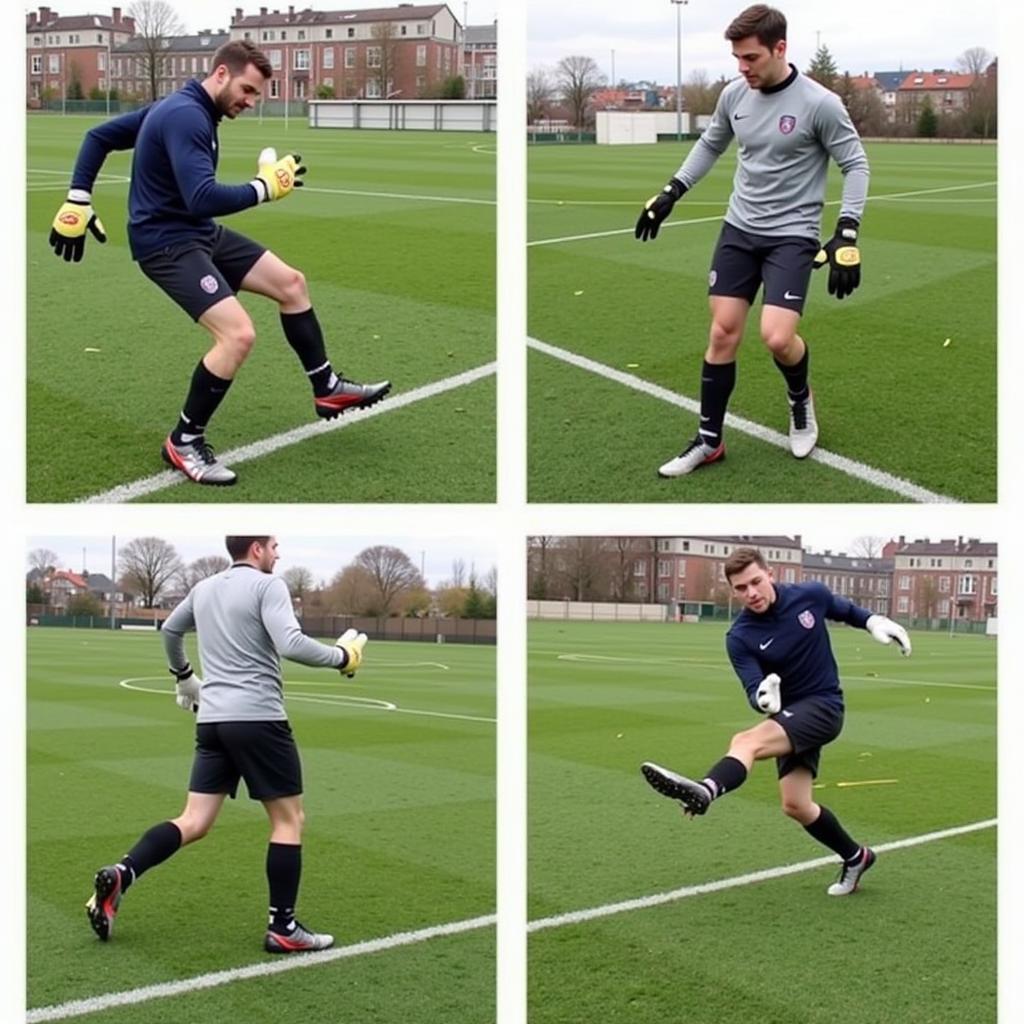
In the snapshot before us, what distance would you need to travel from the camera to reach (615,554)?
24.8 feet

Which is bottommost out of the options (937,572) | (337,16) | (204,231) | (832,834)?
(832,834)

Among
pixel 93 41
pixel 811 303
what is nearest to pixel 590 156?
pixel 93 41

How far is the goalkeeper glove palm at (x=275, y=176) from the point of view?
5.20 metres

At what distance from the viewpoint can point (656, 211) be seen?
557cm

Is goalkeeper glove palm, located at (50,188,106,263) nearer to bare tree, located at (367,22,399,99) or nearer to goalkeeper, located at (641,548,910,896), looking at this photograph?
goalkeeper, located at (641,548,910,896)

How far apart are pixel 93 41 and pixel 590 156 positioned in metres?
8.88

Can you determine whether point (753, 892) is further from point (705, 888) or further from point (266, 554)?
point (266, 554)

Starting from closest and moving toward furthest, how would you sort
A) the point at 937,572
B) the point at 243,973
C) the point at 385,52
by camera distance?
the point at 243,973, the point at 937,572, the point at 385,52

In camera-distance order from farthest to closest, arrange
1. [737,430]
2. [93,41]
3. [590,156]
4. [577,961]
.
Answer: [590,156]
[93,41]
[737,430]
[577,961]

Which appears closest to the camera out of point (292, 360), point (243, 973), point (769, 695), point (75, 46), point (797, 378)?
point (243, 973)

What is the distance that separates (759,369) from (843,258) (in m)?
1.89

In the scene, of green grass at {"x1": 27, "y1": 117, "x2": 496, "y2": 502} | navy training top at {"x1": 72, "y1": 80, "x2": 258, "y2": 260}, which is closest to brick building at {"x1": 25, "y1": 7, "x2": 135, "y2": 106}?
green grass at {"x1": 27, "y1": 117, "x2": 496, "y2": 502}

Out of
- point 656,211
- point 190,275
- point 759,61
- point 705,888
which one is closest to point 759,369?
point 656,211

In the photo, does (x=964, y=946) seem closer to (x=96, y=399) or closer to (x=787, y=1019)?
(x=787, y=1019)
